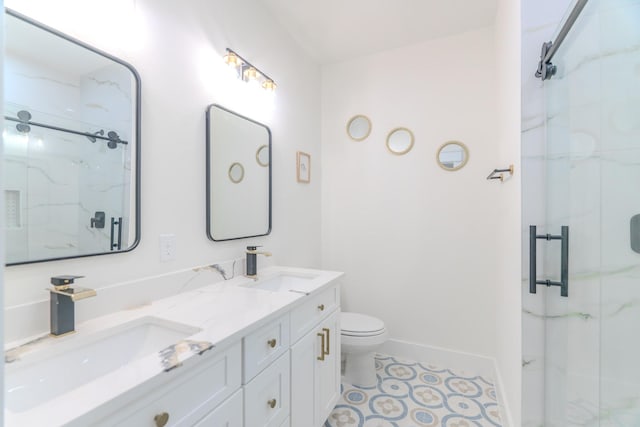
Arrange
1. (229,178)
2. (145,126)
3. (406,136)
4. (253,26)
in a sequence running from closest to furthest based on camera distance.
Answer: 1. (145,126)
2. (229,178)
3. (253,26)
4. (406,136)

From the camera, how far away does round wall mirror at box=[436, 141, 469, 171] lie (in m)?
2.24

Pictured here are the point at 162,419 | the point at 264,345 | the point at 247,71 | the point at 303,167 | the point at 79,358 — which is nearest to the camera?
the point at 162,419

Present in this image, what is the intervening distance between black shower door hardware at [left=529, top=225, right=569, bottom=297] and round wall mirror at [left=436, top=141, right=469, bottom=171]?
43.7 inches

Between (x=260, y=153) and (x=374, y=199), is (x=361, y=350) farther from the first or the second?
(x=260, y=153)

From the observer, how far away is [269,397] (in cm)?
111

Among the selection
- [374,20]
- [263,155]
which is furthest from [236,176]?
[374,20]

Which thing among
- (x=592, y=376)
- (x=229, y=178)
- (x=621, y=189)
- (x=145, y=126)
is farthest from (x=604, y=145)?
(x=145, y=126)

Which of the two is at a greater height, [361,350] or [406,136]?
[406,136]

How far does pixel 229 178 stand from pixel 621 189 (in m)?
1.68

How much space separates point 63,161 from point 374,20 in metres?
2.03

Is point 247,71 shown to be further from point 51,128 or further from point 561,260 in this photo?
point 561,260

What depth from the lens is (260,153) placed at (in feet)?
6.30

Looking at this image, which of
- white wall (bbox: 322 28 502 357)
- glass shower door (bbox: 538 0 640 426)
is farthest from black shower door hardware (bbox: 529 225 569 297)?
white wall (bbox: 322 28 502 357)

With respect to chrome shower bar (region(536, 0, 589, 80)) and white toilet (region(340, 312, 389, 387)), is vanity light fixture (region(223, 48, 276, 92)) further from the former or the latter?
white toilet (region(340, 312, 389, 387))
